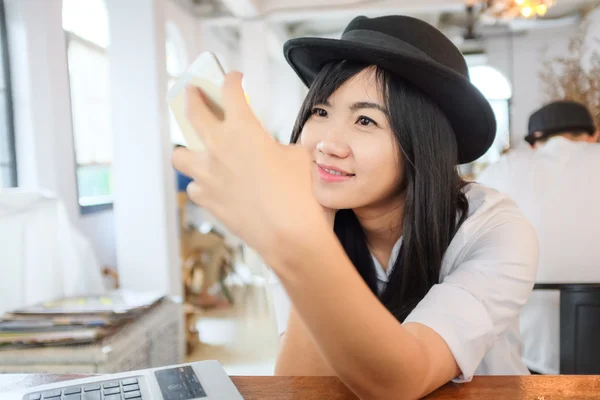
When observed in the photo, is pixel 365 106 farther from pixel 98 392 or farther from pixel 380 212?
pixel 98 392

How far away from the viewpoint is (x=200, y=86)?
0.43m

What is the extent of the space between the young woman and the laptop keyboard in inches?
12.1

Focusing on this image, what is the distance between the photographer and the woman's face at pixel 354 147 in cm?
93

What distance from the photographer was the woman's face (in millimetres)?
930

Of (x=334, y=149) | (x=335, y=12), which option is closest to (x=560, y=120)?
(x=334, y=149)

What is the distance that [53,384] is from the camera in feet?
2.38

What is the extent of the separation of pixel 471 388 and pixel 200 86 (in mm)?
550

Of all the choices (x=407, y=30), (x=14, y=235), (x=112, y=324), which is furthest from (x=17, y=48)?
(x=407, y=30)

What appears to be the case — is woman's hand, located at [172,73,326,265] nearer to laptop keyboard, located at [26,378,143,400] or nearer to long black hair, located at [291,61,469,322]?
laptop keyboard, located at [26,378,143,400]

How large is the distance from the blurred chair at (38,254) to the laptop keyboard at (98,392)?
156cm

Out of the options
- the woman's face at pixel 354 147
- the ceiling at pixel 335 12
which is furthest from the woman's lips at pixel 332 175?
the ceiling at pixel 335 12

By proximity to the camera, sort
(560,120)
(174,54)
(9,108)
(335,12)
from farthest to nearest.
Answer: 1. (174,54)
2. (335,12)
3. (9,108)
4. (560,120)

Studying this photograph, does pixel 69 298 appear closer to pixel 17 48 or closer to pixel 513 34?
pixel 17 48

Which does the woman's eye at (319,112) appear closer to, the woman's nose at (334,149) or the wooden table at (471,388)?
the woman's nose at (334,149)
